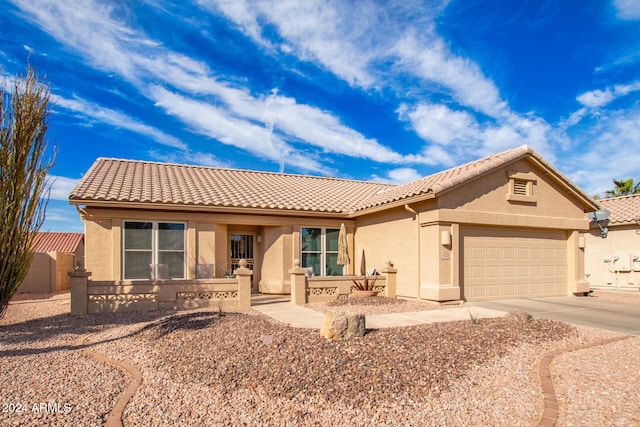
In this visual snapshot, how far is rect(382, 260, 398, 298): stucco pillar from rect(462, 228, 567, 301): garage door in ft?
7.19

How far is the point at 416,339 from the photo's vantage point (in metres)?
7.21

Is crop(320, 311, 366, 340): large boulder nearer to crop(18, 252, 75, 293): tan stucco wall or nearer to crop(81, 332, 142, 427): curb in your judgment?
crop(81, 332, 142, 427): curb

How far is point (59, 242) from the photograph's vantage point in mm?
31359

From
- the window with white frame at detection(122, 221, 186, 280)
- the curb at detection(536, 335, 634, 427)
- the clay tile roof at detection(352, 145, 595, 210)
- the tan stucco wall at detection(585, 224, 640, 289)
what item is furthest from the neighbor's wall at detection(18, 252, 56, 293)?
the tan stucco wall at detection(585, 224, 640, 289)

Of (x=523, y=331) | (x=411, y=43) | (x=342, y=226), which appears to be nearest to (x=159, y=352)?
(x=523, y=331)

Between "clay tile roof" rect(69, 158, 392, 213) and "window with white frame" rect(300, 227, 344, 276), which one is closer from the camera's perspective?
"clay tile roof" rect(69, 158, 392, 213)

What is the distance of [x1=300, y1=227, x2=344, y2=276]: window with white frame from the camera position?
636 inches

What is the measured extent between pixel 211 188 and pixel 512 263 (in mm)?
11033

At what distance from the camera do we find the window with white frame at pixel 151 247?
1366cm

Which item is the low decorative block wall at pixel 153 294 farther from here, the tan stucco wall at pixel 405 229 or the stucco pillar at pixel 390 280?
the stucco pillar at pixel 390 280

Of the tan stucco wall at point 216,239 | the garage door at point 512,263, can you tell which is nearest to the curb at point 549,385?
the garage door at point 512,263

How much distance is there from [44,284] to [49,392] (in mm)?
17800

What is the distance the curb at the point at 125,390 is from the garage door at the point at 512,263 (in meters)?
9.84

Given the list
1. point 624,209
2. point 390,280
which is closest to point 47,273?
point 390,280
